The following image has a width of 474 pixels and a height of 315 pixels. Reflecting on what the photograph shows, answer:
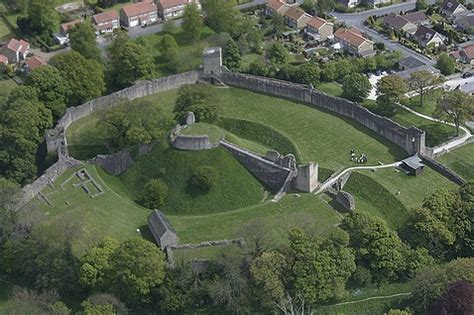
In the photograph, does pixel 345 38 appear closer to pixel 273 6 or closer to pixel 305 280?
pixel 273 6

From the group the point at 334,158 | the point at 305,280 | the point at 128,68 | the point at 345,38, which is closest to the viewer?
the point at 305,280

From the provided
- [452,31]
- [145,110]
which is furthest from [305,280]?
[452,31]

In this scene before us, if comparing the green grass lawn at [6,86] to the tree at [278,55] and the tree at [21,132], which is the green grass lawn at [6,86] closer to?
the tree at [21,132]

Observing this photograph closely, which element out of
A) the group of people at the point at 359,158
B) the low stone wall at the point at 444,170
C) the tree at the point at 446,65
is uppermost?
the low stone wall at the point at 444,170

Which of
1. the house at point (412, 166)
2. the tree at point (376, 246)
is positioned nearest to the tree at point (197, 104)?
the house at point (412, 166)

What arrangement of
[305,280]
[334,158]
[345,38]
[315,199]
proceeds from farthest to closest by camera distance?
1. [345,38]
2. [334,158]
3. [315,199]
4. [305,280]

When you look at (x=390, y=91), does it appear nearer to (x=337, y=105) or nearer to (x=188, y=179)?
(x=337, y=105)
